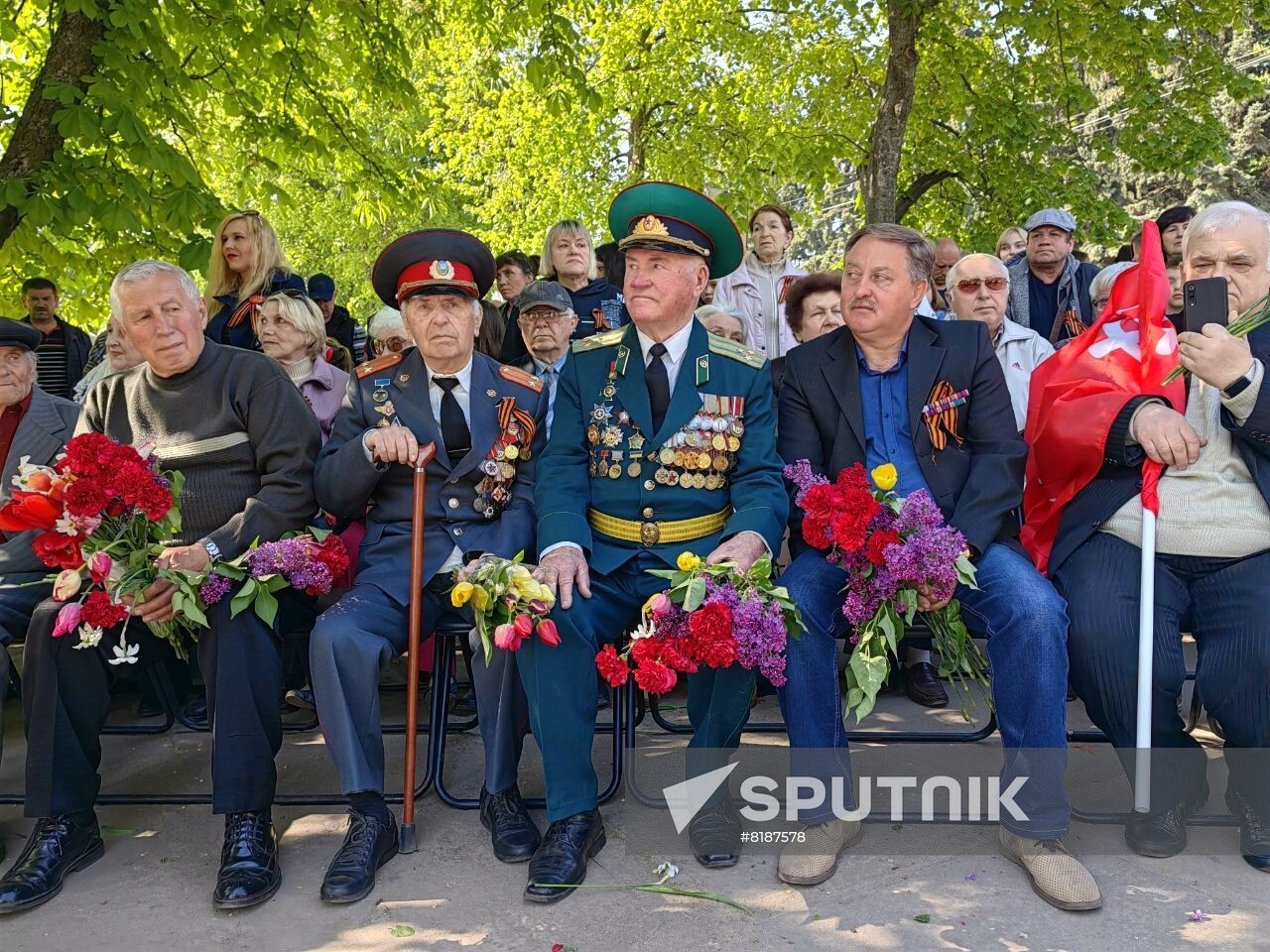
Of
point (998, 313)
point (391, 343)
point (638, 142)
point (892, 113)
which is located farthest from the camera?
→ point (638, 142)

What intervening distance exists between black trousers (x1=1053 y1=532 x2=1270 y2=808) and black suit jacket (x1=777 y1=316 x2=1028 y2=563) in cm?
38

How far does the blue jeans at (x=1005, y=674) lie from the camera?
333cm

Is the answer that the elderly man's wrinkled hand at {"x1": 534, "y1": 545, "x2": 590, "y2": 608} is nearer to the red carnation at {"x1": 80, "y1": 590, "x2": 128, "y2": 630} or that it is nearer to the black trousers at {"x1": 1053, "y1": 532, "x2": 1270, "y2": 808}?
the red carnation at {"x1": 80, "y1": 590, "x2": 128, "y2": 630}

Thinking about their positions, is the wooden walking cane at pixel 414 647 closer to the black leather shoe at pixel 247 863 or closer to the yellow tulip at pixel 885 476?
the black leather shoe at pixel 247 863

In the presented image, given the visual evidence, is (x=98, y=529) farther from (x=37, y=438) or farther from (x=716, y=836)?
(x=716, y=836)

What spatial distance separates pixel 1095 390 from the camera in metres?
3.78

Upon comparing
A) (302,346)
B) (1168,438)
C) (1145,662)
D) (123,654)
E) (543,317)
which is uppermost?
(543,317)

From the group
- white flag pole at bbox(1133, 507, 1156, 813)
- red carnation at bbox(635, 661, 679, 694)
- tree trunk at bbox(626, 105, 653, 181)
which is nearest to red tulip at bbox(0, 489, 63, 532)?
red carnation at bbox(635, 661, 679, 694)

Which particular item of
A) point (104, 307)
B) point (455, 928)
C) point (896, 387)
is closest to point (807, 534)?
point (896, 387)

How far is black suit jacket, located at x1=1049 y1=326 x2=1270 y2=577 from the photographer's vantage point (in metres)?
3.46

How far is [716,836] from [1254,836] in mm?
1660

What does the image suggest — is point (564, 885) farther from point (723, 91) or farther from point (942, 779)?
point (723, 91)

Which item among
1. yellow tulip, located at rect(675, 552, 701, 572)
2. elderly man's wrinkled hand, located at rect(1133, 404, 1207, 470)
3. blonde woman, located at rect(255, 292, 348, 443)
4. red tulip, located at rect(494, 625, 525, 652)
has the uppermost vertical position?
blonde woman, located at rect(255, 292, 348, 443)

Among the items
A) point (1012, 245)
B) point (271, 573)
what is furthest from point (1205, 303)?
point (1012, 245)
